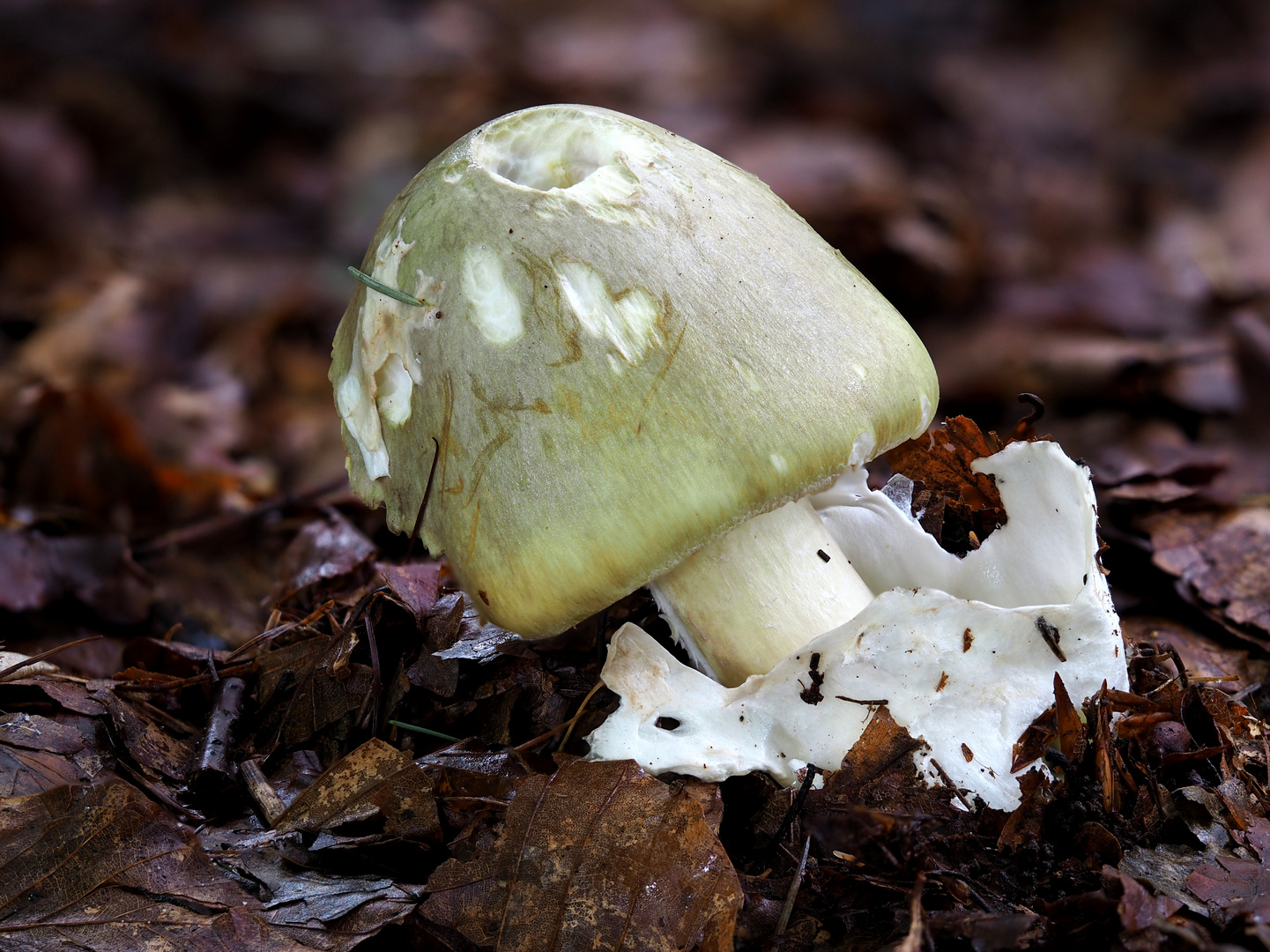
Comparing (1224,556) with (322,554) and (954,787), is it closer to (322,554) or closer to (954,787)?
(954,787)

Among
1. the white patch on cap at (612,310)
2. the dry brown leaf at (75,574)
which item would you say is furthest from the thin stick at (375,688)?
the dry brown leaf at (75,574)

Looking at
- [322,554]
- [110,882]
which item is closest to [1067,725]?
[110,882]

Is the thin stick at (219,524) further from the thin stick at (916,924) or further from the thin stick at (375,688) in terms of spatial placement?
the thin stick at (916,924)

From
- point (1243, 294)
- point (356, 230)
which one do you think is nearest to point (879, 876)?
point (1243, 294)

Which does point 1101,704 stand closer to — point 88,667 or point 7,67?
point 88,667


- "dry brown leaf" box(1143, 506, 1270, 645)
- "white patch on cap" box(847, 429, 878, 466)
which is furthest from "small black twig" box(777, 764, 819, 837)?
"dry brown leaf" box(1143, 506, 1270, 645)

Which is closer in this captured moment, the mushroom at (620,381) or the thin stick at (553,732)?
the mushroom at (620,381)
